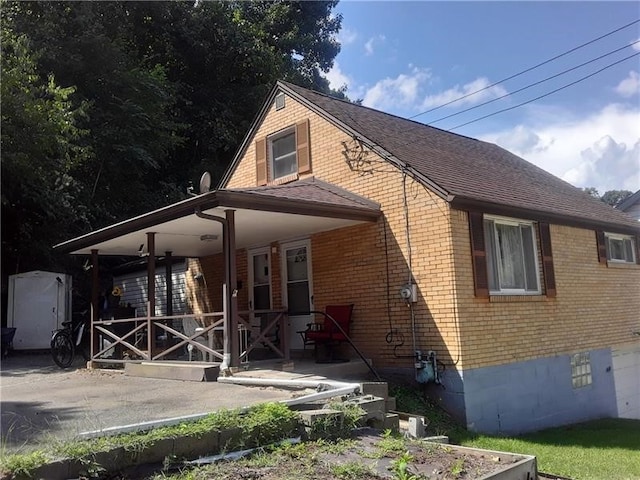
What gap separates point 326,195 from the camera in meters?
9.69

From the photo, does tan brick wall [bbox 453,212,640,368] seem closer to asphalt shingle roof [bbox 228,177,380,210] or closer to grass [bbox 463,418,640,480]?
grass [bbox 463,418,640,480]

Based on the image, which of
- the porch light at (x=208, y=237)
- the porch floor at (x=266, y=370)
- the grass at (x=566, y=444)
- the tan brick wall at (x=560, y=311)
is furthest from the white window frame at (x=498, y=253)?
the porch light at (x=208, y=237)

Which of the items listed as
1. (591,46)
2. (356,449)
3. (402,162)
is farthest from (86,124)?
(356,449)

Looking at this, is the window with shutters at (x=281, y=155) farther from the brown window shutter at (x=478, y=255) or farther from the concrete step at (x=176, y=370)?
the concrete step at (x=176, y=370)

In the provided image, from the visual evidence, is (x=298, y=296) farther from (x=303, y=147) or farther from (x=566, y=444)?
(x=566, y=444)

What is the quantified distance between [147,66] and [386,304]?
19.2m

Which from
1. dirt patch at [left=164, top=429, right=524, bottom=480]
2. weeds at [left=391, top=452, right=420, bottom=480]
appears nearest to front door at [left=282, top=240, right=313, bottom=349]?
dirt patch at [left=164, top=429, right=524, bottom=480]

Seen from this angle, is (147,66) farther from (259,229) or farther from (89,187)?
(259,229)

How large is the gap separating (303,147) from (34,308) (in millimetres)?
9475

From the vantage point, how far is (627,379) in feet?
40.7

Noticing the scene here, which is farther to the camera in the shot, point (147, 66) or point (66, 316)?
point (147, 66)

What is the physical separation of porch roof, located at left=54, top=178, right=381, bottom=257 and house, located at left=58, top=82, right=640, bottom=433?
0.12 ft

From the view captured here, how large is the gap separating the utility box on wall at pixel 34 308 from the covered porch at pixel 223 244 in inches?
148

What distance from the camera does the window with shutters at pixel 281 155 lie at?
11969 mm
